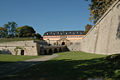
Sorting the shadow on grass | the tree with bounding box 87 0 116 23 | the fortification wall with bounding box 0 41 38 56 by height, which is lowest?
the shadow on grass

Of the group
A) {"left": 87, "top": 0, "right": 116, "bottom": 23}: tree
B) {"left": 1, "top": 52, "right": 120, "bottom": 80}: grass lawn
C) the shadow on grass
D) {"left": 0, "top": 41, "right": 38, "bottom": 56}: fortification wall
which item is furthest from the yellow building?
the shadow on grass

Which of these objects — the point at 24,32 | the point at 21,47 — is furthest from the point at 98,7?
the point at 24,32

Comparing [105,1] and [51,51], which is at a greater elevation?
[105,1]

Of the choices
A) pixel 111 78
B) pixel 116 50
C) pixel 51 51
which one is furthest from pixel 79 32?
pixel 111 78

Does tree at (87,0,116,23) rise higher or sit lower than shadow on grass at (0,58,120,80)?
higher

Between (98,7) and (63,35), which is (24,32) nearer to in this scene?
(63,35)

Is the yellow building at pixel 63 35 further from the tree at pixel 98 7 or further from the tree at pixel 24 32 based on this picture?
the tree at pixel 98 7

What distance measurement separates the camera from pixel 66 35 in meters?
80.5

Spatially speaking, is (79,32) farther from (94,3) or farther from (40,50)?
(94,3)

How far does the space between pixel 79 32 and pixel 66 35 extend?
10.5 meters

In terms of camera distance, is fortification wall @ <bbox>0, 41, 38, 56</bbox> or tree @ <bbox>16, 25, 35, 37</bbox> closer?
fortification wall @ <bbox>0, 41, 38, 56</bbox>

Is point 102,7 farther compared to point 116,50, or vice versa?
point 102,7

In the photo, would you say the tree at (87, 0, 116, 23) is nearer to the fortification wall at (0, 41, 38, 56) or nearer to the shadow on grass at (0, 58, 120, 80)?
the shadow on grass at (0, 58, 120, 80)

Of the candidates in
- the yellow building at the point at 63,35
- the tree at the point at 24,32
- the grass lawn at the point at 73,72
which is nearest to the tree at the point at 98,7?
the grass lawn at the point at 73,72
